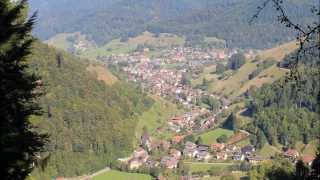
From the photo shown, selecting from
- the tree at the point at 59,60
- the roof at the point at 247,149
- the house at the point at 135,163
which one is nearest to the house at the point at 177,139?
the roof at the point at 247,149

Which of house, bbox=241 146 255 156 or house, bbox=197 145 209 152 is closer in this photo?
house, bbox=241 146 255 156

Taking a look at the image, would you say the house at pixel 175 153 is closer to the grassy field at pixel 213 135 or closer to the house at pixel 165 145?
the house at pixel 165 145

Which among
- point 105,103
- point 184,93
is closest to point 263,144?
point 105,103

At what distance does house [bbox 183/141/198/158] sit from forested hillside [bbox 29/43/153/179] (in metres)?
10.6

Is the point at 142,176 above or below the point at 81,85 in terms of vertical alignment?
below

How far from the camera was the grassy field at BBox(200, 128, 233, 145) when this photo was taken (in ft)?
363

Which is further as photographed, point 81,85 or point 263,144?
point 81,85

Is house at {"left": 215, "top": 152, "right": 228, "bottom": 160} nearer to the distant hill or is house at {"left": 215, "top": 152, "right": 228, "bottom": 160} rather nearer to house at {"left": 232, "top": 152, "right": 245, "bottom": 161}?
house at {"left": 232, "top": 152, "right": 245, "bottom": 161}

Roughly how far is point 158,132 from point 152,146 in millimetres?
13446

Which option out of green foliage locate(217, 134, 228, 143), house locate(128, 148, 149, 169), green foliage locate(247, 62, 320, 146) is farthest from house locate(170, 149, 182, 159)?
green foliage locate(247, 62, 320, 146)

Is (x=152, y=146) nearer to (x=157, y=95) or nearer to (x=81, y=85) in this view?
(x=81, y=85)

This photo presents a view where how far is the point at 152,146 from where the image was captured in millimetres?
105312

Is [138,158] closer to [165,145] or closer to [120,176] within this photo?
[120,176]

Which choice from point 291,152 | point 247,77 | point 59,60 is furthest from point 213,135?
point 247,77
